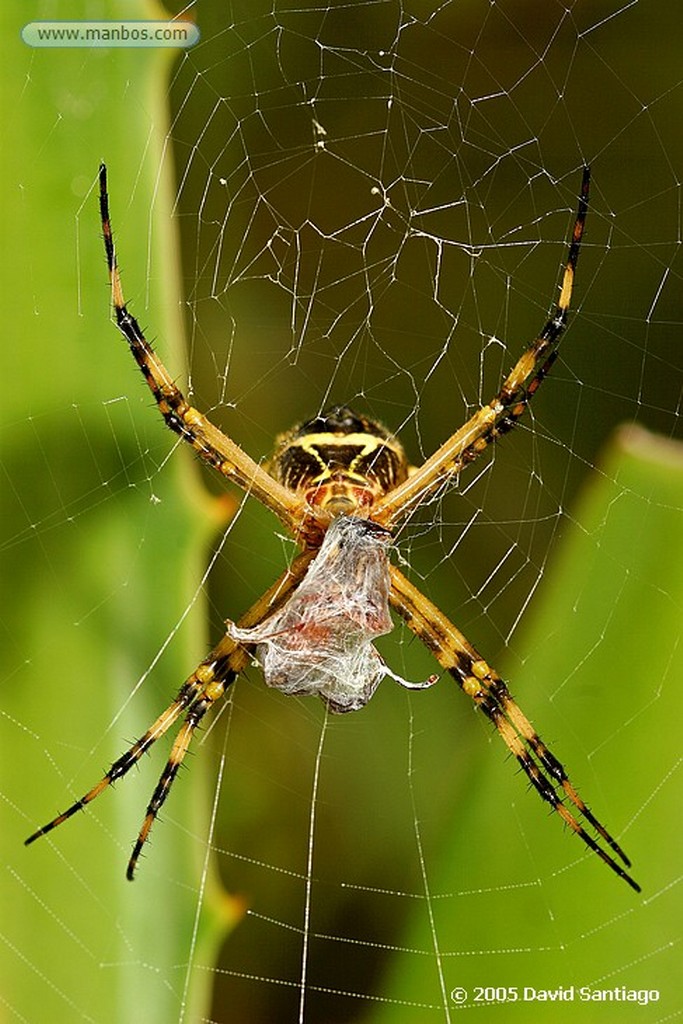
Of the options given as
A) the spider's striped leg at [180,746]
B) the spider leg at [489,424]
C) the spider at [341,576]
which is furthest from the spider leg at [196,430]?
the spider's striped leg at [180,746]

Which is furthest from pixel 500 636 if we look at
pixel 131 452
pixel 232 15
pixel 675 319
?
pixel 232 15

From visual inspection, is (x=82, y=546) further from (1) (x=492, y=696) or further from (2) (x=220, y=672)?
(1) (x=492, y=696)

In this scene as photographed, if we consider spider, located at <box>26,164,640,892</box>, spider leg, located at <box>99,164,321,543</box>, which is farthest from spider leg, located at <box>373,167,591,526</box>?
spider leg, located at <box>99,164,321,543</box>

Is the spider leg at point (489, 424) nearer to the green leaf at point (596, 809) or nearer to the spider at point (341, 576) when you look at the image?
the spider at point (341, 576)

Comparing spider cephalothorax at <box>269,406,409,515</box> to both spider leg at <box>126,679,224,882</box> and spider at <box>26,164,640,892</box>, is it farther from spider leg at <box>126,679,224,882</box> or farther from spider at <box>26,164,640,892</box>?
spider leg at <box>126,679,224,882</box>

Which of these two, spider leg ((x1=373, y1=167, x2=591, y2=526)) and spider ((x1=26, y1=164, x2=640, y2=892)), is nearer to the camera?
spider ((x1=26, y1=164, x2=640, y2=892))

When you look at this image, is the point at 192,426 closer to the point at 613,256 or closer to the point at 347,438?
the point at 347,438
